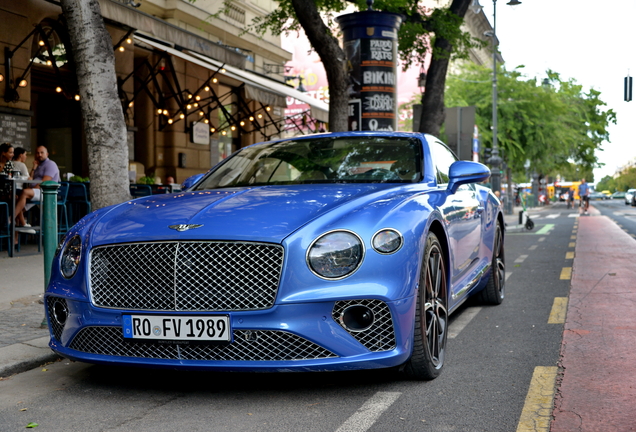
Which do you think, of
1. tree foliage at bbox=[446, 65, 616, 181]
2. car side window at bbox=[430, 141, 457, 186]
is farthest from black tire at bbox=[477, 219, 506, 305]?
tree foliage at bbox=[446, 65, 616, 181]

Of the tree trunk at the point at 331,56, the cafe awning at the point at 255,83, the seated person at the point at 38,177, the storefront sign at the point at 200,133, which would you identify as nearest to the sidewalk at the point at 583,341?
the seated person at the point at 38,177

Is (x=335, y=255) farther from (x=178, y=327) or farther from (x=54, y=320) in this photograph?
(x=54, y=320)

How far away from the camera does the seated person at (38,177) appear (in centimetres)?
1127

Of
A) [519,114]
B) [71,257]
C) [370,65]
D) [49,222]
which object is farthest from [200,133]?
[519,114]

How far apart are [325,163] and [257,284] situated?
1688 millimetres

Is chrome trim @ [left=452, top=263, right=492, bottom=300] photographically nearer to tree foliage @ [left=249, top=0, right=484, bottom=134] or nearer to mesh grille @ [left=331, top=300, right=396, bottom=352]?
mesh grille @ [left=331, top=300, right=396, bottom=352]

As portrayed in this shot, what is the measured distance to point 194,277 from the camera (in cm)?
391

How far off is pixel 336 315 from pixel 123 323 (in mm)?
1066

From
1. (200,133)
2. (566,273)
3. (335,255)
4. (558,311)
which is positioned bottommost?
(566,273)

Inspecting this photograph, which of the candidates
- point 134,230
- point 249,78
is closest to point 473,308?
point 134,230

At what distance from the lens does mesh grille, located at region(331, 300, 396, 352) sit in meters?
3.91

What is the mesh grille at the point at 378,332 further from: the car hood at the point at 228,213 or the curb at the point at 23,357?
the curb at the point at 23,357

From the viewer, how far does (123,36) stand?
1505 cm

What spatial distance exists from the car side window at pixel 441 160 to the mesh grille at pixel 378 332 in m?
1.70
